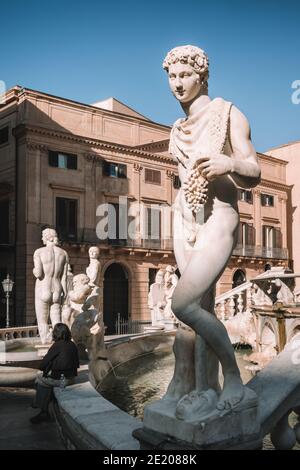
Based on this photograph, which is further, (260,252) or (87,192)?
(260,252)

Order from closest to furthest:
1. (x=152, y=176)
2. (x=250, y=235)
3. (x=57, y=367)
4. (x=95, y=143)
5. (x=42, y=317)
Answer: (x=57, y=367) < (x=42, y=317) < (x=95, y=143) < (x=152, y=176) < (x=250, y=235)

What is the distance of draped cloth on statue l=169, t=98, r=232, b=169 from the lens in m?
→ 2.91

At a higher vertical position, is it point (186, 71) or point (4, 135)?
point (4, 135)

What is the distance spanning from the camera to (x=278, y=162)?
42.6 meters

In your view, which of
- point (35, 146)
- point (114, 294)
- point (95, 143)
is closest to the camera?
point (35, 146)

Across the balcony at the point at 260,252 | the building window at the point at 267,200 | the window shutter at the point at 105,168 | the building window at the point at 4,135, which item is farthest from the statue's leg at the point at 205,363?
the building window at the point at 267,200

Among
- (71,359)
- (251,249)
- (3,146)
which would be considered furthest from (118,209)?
(71,359)

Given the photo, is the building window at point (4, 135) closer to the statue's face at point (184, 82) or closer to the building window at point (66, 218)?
the building window at point (66, 218)

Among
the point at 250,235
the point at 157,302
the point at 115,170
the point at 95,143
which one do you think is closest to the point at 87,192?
the point at 115,170

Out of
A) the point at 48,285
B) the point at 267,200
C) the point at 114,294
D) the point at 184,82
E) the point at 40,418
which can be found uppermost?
the point at 267,200

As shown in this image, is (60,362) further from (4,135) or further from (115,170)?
(115,170)

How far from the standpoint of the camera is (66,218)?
27.9m

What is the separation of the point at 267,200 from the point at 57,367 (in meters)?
37.4
